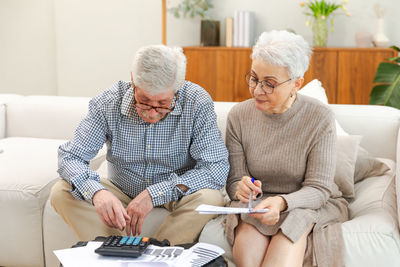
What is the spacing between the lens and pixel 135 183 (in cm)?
213

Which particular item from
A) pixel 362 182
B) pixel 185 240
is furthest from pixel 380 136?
pixel 185 240

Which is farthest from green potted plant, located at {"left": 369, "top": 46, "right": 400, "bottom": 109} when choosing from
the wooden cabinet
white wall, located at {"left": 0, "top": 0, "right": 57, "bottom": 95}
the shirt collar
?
white wall, located at {"left": 0, "top": 0, "right": 57, "bottom": 95}

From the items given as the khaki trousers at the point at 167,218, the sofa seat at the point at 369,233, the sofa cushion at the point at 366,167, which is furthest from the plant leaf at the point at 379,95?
the khaki trousers at the point at 167,218

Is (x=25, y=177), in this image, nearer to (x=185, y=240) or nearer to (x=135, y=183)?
(x=135, y=183)

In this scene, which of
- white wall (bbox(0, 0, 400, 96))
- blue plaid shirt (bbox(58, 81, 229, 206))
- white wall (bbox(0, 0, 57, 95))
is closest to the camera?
blue plaid shirt (bbox(58, 81, 229, 206))

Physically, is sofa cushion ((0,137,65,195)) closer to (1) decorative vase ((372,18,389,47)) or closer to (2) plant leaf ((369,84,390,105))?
(2) plant leaf ((369,84,390,105))

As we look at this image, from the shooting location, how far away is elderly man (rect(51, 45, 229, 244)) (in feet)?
6.19

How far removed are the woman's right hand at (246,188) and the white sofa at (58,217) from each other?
166 millimetres

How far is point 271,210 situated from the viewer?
70.1 inches

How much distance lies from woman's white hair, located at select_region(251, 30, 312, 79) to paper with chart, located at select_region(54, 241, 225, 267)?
0.73 meters

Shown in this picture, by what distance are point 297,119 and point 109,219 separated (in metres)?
0.79

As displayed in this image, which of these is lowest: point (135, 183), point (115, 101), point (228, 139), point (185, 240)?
point (185, 240)

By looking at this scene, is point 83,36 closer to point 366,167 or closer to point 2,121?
point 2,121

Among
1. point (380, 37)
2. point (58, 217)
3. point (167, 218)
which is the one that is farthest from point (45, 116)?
point (380, 37)
